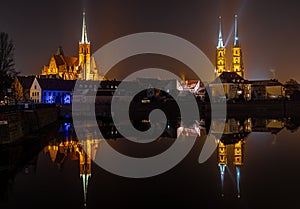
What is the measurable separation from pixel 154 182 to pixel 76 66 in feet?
353

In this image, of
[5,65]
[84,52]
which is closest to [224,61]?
[84,52]

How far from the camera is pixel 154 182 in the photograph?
1748cm

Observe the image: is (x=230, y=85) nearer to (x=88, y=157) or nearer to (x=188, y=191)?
(x=88, y=157)

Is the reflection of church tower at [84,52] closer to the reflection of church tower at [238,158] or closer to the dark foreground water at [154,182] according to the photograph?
the reflection of church tower at [238,158]

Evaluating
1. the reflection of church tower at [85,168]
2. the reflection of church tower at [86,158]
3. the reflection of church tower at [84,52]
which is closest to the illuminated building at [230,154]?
the reflection of church tower at [85,168]

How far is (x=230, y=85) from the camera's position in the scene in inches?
4031

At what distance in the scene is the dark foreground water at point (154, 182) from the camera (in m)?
14.3

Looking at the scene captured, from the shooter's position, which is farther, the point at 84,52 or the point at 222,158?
the point at 84,52

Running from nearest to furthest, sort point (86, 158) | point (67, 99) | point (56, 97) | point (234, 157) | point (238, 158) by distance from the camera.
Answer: point (86, 158), point (238, 158), point (234, 157), point (56, 97), point (67, 99)

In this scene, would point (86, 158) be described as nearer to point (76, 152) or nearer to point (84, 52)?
point (76, 152)

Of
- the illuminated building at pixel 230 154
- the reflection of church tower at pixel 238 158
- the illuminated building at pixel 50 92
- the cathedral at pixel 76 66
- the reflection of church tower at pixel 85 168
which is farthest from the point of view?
the cathedral at pixel 76 66

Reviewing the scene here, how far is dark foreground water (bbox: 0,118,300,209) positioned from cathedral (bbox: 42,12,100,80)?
8991 centimetres

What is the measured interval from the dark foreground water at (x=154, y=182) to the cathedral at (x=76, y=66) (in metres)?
89.9

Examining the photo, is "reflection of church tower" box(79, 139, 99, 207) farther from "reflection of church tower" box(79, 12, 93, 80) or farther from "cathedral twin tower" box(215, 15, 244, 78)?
"cathedral twin tower" box(215, 15, 244, 78)
